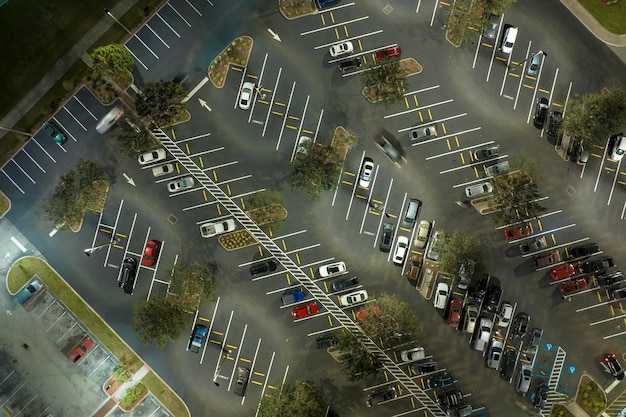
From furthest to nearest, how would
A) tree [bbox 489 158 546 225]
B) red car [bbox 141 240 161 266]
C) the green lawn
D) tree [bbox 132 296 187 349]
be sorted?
the green lawn → red car [bbox 141 240 161 266] → tree [bbox 489 158 546 225] → tree [bbox 132 296 187 349]

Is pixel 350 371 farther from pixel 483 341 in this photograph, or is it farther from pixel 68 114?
pixel 68 114

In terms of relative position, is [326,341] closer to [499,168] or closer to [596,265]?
[499,168]

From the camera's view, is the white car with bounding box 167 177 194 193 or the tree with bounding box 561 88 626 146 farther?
the white car with bounding box 167 177 194 193

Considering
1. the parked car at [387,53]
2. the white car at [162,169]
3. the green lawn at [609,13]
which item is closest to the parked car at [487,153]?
the parked car at [387,53]

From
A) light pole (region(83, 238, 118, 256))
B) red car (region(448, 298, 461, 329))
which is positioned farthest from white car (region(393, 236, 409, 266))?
light pole (region(83, 238, 118, 256))

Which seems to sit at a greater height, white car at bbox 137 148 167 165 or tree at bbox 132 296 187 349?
white car at bbox 137 148 167 165

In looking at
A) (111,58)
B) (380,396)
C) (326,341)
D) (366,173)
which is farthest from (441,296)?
(111,58)

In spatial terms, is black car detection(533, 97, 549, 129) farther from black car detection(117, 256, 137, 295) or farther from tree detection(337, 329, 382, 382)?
black car detection(117, 256, 137, 295)

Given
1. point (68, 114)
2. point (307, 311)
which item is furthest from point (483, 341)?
point (68, 114)
